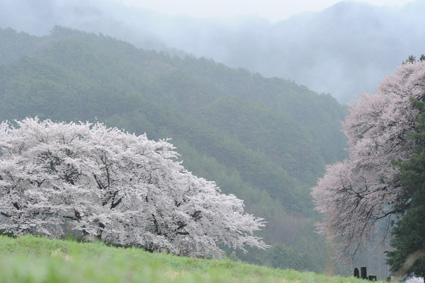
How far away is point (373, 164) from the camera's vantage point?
2677 centimetres

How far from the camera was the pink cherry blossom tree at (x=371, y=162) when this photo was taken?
25.5m

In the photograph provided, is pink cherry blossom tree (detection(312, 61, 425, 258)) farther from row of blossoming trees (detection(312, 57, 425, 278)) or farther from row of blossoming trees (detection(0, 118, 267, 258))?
row of blossoming trees (detection(0, 118, 267, 258))

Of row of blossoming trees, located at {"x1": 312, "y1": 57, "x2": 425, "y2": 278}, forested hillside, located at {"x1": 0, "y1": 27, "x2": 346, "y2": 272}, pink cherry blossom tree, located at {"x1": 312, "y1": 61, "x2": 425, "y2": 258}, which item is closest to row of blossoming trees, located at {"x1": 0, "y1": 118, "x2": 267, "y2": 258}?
pink cherry blossom tree, located at {"x1": 312, "y1": 61, "x2": 425, "y2": 258}

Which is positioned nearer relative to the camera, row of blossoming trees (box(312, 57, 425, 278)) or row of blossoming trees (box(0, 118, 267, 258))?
row of blossoming trees (box(0, 118, 267, 258))

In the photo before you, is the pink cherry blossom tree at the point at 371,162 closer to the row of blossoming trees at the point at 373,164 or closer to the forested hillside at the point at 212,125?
the row of blossoming trees at the point at 373,164

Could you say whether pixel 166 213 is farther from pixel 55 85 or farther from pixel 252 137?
pixel 252 137

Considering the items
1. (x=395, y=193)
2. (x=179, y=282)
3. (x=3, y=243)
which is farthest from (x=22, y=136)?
(x=179, y=282)

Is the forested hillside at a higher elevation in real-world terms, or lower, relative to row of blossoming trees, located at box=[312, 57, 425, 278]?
higher

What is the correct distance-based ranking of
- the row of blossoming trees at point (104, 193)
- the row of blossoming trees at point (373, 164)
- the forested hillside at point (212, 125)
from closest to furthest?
the row of blossoming trees at point (104, 193)
the row of blossoming trees at point (373, 164)
the forested hillside at point (212, 125)

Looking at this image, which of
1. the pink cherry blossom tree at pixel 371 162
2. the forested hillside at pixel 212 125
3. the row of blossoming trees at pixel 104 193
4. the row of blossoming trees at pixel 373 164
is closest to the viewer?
the row of blossoming trees at pixel 104 193

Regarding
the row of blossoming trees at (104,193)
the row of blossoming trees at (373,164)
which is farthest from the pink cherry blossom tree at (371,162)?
the row of blossoming trees at (104,193)

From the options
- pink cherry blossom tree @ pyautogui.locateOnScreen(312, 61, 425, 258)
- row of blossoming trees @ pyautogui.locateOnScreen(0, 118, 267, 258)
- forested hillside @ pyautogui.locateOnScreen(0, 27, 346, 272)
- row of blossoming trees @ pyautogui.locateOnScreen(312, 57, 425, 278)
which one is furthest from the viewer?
forested hillside @ pyautogui.locateOnScreen(0, 27, 346, 272)

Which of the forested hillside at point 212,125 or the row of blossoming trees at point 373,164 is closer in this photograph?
the row of blossoming trees at point 373,164

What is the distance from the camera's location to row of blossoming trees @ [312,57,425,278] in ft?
83.4
